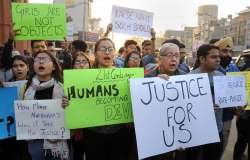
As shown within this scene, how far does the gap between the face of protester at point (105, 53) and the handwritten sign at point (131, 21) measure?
2.57 m

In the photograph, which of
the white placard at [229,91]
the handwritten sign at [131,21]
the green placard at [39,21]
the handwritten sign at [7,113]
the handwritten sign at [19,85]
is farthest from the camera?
the handwritten sign at [131,21]

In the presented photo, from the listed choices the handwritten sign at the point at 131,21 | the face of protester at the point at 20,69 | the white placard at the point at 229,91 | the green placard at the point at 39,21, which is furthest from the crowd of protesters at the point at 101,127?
the handwritten sign at the point at 131,21

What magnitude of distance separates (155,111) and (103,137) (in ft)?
1.85

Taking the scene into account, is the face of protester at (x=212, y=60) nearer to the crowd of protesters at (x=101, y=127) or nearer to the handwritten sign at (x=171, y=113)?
the crowd of protesters at (x=101, y=127)

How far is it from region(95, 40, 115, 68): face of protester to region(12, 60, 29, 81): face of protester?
37.8 inches

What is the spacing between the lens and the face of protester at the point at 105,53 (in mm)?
3582

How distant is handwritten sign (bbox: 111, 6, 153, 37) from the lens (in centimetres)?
621

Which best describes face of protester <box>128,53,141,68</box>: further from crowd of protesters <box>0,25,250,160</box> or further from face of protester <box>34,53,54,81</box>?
face of protester <box>34,53,54,81</box>

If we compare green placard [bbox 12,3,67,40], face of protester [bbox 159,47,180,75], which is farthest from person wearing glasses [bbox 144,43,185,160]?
green placard [bbox 12,3,67,40]

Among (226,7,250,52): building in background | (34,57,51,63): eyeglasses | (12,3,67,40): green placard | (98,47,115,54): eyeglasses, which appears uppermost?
(226,7,250,52): building in background

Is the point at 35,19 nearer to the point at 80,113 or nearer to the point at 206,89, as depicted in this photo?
the point at 80,113

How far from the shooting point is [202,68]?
4.05m

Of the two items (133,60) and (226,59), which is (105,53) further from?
(226,59)

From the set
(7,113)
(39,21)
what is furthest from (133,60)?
(7,113)
